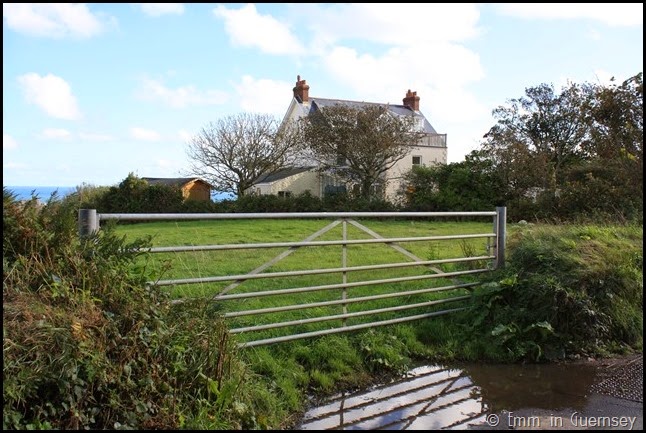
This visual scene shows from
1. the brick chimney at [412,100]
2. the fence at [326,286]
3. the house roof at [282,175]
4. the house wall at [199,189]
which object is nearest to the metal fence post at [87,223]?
the fence at [326,286]

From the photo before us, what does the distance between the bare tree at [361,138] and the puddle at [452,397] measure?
26115 mm

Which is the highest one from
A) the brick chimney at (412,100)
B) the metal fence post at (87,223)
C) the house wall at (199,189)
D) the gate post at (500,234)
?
the brick chimney at (412,100)

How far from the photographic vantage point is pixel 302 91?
4200cm

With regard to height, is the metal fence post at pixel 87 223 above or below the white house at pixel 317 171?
below

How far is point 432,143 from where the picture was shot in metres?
43.3

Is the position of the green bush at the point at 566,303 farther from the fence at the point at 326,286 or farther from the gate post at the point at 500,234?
the fence at the point at 326,286

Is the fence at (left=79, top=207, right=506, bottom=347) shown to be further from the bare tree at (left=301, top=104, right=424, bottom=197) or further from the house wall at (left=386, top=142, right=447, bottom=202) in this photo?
the house wall at (left=386, top=142, right=447, bottom=202)

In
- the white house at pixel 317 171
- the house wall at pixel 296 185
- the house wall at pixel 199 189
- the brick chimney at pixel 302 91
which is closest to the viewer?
the white house at pixel 317 171

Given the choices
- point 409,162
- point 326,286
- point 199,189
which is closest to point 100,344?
point 326,286

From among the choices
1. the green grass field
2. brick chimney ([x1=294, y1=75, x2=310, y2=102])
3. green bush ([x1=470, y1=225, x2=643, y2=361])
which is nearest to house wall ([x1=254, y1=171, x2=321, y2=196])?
brick chimney ([x1=294, y1=75, x2=310, y2=102])

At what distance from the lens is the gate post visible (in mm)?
7625

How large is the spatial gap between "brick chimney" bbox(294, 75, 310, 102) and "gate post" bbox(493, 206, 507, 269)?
35671 mm

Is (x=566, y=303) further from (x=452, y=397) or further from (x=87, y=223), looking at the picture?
(x=87, y=223)

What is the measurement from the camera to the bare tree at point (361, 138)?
103ft
